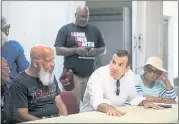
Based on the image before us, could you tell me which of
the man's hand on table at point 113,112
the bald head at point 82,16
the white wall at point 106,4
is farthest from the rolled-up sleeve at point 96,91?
the white wall at point 106,4

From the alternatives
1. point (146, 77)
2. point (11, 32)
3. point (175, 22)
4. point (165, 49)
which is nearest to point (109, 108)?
point (146, 77)

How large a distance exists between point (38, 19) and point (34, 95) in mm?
1451

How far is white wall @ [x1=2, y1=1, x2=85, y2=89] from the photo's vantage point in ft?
9.14

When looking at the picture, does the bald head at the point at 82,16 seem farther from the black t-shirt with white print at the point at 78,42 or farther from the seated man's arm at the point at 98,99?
the seated man's arm at the point at 98,99

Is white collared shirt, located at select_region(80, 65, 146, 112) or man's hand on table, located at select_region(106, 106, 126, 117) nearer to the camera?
man's hand on table, located at select_region(106, 106, 126, 117)

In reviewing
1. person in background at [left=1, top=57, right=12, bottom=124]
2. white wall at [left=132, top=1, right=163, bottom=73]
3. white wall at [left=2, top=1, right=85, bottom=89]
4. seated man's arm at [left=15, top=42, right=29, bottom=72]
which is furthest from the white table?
white wall at [left=132, top=1, right=163, bottom=73]

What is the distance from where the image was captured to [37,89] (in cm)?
172

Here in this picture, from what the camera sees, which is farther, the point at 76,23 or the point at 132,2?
the point at 132,2

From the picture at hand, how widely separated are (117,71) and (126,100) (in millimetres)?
208

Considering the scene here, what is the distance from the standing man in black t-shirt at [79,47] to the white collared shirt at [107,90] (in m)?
0.70

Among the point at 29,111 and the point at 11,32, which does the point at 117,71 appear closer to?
the point at 29,111

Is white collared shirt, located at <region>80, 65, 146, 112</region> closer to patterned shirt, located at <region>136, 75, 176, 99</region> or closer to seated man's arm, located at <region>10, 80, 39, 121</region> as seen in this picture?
patterned shirt, located at <region>136, 75, 176, 99</region>

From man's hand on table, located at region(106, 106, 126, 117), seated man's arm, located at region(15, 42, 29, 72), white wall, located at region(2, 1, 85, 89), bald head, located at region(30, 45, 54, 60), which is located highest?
white wall, located at region(2, 1, 85, 89)

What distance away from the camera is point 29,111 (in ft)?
5.63
